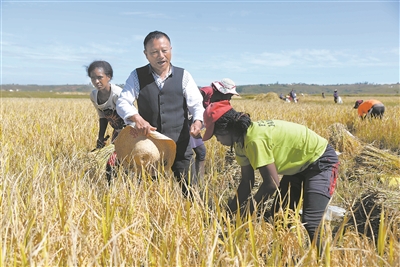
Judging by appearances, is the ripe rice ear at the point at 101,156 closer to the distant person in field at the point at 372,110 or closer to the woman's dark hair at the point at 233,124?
the woman's dark hair at the point at 233,124

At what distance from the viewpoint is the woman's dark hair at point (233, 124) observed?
1941 millimetres

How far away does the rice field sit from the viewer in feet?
4.47

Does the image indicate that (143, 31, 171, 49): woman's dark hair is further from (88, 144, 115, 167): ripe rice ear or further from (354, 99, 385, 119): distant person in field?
(354, 99, 385, 119): distant person in field

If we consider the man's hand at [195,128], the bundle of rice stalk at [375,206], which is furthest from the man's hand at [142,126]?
the bundle of rice stalk at [375,206]

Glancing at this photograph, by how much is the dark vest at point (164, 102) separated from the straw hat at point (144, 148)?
0.55 ft

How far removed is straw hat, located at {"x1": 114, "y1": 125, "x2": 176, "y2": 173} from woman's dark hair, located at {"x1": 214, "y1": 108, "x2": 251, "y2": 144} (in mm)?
521

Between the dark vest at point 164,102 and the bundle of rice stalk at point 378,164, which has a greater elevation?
the dark vest at point 164,102

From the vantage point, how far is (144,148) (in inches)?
92.9

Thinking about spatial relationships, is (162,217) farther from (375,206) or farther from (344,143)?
(344,143)

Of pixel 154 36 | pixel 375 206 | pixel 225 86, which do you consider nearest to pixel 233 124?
pixel 154 36

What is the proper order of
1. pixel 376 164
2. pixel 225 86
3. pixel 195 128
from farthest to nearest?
pixel 376 164 → pixel 225 86 → pixel 195 128

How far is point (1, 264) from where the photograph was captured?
116cm

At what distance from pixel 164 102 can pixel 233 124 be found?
2.49 feet

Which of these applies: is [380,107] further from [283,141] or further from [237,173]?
[283,141]
